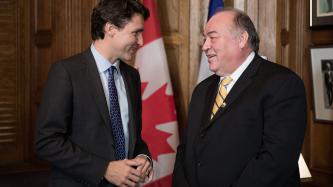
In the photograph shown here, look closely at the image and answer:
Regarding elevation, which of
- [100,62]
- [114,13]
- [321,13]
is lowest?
[100,62]

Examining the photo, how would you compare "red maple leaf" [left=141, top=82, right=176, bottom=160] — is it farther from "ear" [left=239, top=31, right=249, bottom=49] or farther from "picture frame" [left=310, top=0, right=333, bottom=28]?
"ear" [left=239, top=31, right=249, bottom=49]

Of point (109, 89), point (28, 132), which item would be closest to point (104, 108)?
point (109, 89)

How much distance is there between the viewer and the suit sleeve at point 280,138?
6.79 feet

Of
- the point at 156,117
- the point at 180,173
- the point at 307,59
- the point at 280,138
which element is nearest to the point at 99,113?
the point at 180,173

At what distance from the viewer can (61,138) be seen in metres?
2.03

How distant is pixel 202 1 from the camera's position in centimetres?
405

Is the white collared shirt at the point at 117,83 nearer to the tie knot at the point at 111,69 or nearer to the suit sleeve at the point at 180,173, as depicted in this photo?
the tie knot at the point at 111,69

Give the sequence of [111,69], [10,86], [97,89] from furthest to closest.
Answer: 1. [10,86]
2. [111,69]
3. [97,89]

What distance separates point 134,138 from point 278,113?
2.11ft

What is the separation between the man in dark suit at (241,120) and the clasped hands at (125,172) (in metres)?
0.32

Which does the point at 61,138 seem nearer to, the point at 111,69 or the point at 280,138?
the point at 111,69

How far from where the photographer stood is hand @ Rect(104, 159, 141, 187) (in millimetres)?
2043

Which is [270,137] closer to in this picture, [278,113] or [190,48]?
[278,113]

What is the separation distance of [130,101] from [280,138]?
69cm
